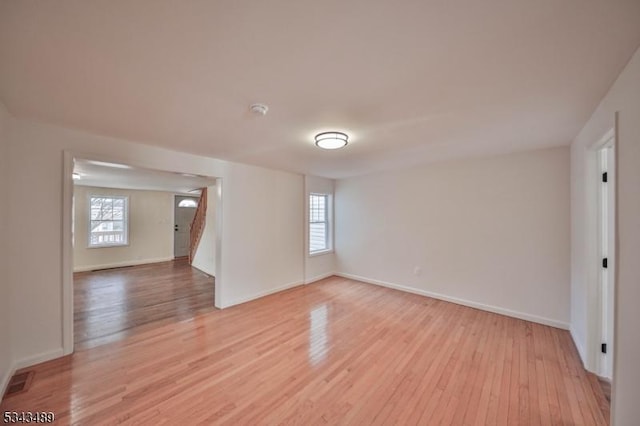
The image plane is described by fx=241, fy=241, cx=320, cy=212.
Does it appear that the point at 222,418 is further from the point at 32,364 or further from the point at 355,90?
the point at 355,90

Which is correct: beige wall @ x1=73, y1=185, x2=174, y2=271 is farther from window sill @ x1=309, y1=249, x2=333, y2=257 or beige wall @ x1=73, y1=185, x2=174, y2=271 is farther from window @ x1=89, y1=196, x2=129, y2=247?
window sill @ x1=309, y1=249, x2=333, y2=257

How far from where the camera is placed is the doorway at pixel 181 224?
8.12m

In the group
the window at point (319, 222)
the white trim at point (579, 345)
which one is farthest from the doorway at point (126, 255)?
the white trim at point (579, 345)

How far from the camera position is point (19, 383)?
2.05 metres

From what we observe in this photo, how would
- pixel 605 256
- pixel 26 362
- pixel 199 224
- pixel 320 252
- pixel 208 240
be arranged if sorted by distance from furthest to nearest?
pixel 199 224 < pixel 208 240 < pixel 320 252 < pixel 26 362 < pixel 605 256

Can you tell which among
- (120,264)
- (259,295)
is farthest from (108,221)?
(259,295)

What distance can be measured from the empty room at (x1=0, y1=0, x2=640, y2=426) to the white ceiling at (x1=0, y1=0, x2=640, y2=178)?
1 centimetres

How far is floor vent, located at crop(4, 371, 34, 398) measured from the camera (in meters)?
1.96

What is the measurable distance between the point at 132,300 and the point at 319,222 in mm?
3794

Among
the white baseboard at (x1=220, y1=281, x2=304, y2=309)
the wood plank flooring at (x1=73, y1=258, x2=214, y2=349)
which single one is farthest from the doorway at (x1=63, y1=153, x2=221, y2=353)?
the white baseboard at (x1=220, y1=281, x2=304, y2=309)

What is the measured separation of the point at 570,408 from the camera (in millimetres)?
1814

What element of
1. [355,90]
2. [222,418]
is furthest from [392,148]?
[222,418]

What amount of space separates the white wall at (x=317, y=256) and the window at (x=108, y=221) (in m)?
5.68

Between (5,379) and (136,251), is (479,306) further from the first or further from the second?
(136,251)
